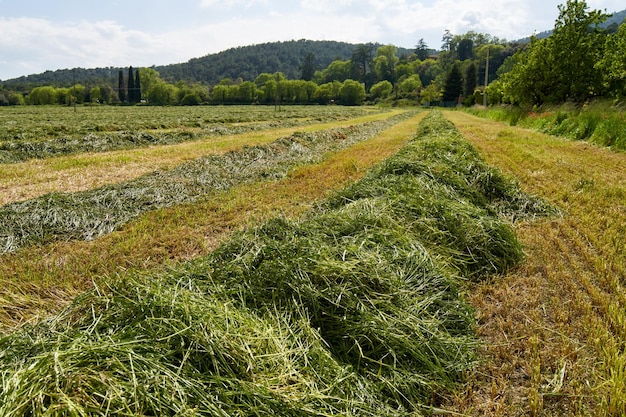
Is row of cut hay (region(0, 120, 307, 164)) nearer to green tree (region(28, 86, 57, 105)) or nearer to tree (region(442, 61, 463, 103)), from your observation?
tree (region(442, 61, 463, 103))

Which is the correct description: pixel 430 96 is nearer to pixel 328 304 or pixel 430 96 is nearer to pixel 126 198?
pixel 126 198

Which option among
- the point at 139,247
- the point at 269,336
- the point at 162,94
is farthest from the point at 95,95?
the point at 269,336

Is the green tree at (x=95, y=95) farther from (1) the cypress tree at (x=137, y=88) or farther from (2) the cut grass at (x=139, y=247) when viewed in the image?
(2) the cut grass at (x=139, y=247)

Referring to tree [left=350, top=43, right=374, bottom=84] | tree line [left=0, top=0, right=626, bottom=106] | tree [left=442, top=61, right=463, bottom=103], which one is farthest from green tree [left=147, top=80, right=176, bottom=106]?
tree [left=350, top=43, right=374, bottom=84]

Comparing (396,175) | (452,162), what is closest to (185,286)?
(396,175)

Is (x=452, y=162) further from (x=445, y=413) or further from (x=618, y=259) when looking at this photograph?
(x=445, y=413)

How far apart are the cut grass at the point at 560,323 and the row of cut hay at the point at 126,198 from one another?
480cm

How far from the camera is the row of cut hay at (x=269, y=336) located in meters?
1.54

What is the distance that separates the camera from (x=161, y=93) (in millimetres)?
95812

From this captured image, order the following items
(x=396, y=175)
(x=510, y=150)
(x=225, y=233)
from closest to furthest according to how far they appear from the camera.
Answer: (x=225, y=233)
(x=396, y=175)
(x=510, y=150)

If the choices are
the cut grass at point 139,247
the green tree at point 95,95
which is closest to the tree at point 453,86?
the cut grass at point 139,247

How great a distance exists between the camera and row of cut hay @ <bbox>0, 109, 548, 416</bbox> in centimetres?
154

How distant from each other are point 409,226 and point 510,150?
9571 millimetres

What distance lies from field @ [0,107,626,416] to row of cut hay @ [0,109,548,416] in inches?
0.5
